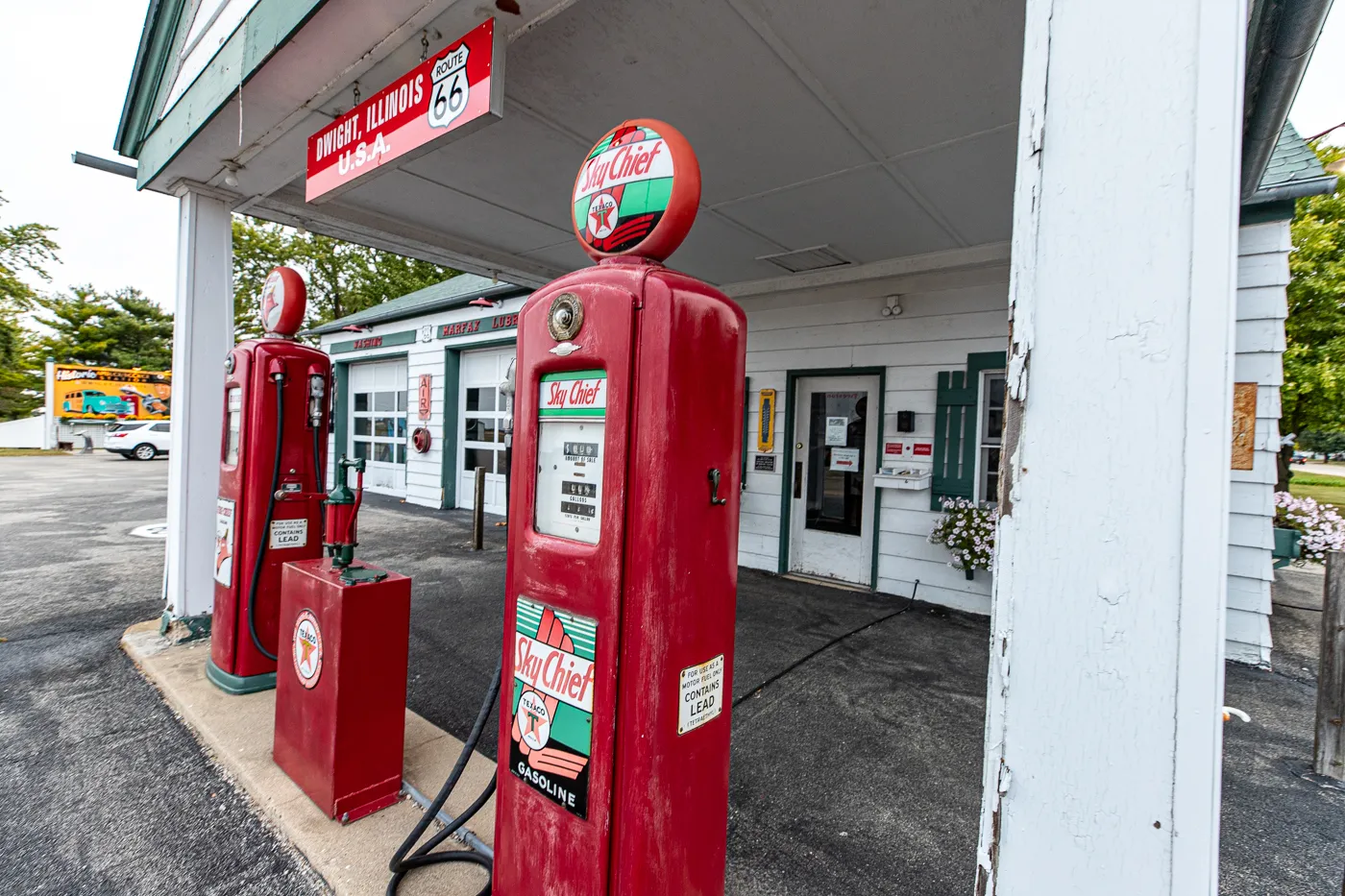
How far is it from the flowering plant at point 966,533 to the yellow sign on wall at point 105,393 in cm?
3222

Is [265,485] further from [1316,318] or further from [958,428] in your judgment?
[1316,318]

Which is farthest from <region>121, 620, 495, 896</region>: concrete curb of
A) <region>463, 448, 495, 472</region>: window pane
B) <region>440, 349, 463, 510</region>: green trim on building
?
<region>440, 349, 463, 510</region>: green trim on building

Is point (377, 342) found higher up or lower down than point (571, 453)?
higher up

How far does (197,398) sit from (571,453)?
12.3 feet

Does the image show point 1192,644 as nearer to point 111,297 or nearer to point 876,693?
point 876,693

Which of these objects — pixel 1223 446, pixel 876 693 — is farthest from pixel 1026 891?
pixel 876 693

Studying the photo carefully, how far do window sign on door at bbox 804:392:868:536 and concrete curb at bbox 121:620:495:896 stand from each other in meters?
3.78

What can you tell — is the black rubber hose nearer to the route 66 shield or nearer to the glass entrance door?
the route 66 shield

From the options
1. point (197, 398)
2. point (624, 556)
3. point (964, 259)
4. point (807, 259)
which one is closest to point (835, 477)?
point (807, 259)

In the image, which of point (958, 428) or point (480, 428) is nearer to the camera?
point (958, 428)

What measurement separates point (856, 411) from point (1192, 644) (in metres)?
4.66

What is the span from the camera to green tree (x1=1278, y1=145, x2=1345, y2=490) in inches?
330

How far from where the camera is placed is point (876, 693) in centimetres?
328

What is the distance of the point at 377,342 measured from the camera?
1065cm
